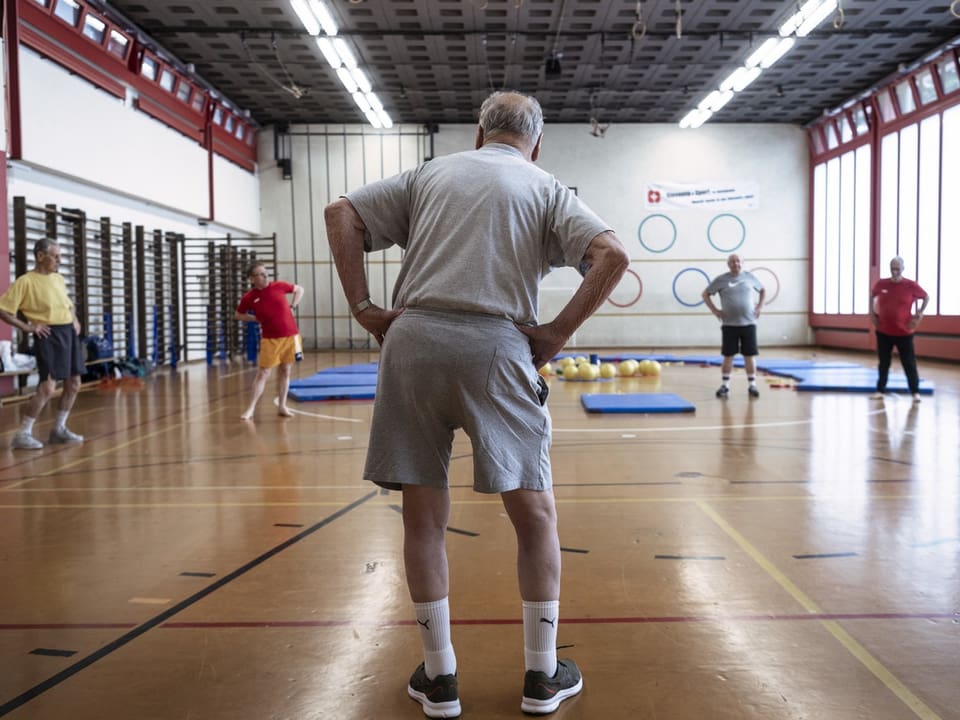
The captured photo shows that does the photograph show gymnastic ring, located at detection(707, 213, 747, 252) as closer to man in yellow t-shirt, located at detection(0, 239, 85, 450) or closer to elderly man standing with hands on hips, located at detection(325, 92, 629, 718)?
man in yellow t-shirt, located at detection(0, 239, 85, 450)

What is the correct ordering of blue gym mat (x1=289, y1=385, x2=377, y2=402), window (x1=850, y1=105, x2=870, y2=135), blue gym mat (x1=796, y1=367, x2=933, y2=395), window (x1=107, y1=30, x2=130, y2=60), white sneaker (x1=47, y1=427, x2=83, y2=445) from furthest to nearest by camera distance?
window (x1=850, y1=105, x2=870, y2=135) < window (x1=107, y1=30, x2=130, y2=60) < blue gym mat (x1=796, y1=367, x2=933, y2=395) < blue gym mat (x1=289, y1=385, x2=377, y2=402) < white sneaker (x1=47, y1=427, x2=83, y2=445)

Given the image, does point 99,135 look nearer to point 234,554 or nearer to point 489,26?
point 489,26

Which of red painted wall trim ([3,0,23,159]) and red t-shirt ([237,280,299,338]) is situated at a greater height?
red painted wall trim ([3,0,23,159])

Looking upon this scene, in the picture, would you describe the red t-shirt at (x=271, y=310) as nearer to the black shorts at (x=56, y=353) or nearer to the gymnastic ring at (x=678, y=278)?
the black shorts at (x=56, y=353)

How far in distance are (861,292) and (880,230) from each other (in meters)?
1.58

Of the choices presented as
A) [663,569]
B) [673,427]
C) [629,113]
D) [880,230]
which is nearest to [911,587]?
[663,569]

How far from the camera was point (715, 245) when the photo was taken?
21.6 m

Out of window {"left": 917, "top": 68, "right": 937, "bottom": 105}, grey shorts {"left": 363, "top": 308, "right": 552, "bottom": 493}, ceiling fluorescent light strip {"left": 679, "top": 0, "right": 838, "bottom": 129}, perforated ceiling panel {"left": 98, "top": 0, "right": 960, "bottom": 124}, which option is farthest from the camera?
window {"left": 917, "top": 68, "right": 937, "bottom": 105}

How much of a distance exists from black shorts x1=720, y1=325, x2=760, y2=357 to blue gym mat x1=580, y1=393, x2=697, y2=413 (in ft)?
4.85

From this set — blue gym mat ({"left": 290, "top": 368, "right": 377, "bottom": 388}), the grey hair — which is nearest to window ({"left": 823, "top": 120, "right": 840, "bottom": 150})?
blue gym mat ({"left": 290, "top": 368, "right": 377, "bottom": 388})

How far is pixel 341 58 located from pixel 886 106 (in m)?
11.5

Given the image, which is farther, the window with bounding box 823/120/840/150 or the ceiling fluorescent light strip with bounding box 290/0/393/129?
the window with bounding box 823/120/840/150

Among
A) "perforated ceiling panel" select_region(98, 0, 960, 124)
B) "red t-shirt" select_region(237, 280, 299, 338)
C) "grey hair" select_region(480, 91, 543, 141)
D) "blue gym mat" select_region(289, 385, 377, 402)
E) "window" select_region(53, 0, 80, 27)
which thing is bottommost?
"blue gym mat" select_region(289, 385, 377, 402)

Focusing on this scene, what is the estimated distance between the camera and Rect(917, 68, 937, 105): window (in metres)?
16.2
